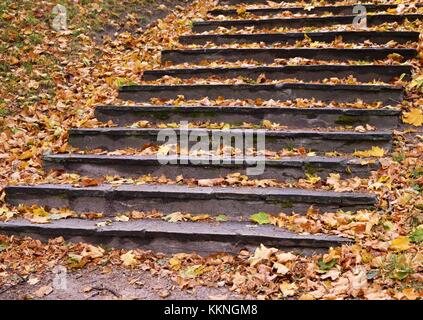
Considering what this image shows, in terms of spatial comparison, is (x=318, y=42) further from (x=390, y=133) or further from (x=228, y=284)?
(x=228, y=284)

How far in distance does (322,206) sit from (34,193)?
2.70 m

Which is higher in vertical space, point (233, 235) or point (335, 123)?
point (335, 123)

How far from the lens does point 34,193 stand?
473cm

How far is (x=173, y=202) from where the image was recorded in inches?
175

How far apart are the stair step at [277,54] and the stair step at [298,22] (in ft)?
2.82

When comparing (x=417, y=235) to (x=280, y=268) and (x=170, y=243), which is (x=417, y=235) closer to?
(x=280, y=268)

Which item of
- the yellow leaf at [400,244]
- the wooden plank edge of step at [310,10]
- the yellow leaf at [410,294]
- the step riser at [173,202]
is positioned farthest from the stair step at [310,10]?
the yellow leaf at [410,294]

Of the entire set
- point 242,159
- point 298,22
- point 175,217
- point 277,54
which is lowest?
point 175,217

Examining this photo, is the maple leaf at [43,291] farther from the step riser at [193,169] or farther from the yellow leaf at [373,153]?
the yellow leaf at [373,153]

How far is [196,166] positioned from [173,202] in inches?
18.9

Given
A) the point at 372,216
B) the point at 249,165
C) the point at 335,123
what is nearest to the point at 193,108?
the point at 249,165

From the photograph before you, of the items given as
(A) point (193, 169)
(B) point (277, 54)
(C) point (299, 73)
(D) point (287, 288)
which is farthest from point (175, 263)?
(B) point (277, 54)

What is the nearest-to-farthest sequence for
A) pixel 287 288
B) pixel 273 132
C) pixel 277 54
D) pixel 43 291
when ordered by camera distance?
pixel 287 288, pixel 43 291, pixel 273 132, pixel 277 54

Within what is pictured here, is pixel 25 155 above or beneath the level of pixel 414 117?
beneath
